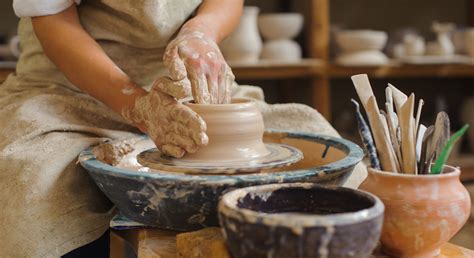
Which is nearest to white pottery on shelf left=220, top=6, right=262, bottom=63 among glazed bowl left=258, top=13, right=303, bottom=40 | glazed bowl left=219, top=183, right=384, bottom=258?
glazed bowl left=258, top=13, right=303, bottom=40

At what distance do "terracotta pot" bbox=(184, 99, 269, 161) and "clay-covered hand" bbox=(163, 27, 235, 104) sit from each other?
0.05 metres

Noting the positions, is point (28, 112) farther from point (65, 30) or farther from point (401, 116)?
point (401, 116)

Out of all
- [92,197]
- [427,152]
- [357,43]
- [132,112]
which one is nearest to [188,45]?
[132,112]

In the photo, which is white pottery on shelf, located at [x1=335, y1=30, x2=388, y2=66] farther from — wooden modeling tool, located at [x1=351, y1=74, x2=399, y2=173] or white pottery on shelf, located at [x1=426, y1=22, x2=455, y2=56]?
wooden modeling tool, located at [x1=351, y1=74, x2=399, y2=173]

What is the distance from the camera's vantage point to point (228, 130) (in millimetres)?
1102

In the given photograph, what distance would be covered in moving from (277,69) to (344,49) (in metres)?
0.34

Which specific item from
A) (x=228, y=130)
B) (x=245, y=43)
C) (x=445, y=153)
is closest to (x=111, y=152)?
(x=228, y=130)

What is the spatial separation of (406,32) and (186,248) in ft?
8.04

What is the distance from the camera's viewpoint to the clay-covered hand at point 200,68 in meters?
1.12

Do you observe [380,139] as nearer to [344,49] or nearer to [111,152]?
[111,152]

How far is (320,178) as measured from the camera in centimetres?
96

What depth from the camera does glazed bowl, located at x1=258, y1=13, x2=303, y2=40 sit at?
2.96 meters

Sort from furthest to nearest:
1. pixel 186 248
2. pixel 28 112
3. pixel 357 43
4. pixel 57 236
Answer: pixel 357 43, pixel 28 112, pixel 57 236, pixel 186 248

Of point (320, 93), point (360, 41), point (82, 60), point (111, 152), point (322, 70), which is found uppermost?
point (82, 60)
